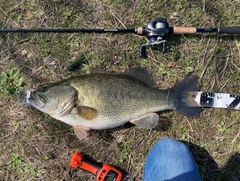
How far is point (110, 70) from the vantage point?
144 inches

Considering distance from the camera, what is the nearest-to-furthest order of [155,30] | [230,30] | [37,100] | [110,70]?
[37,100]
[155,30]
[230,30]
[110,70]

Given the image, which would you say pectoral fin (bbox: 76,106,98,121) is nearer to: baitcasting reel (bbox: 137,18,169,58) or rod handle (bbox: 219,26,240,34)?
baitcasting reel (bbox: 137,18,169,58)

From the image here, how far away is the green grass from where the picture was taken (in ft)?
12.0

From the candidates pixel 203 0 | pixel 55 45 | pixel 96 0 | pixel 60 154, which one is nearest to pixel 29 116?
pixel 60 154

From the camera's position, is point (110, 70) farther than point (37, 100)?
Yes

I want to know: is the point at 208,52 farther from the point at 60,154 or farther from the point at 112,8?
the point at 60,154

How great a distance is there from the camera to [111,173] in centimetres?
355

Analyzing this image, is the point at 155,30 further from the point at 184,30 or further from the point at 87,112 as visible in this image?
the point at 87,112

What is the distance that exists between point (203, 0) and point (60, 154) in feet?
9.48

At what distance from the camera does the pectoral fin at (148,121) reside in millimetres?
3359

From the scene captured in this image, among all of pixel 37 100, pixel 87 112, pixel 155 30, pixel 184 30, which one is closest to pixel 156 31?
pixel 155 30


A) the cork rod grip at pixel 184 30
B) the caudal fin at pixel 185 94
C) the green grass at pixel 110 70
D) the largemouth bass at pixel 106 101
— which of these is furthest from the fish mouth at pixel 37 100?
the cork rod grip at pixel 184 30

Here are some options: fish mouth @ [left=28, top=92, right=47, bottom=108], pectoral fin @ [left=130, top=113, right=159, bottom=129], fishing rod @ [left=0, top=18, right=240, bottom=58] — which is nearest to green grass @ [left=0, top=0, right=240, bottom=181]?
fishing rod @ [left=0, top=18, right=240, bottom=58]

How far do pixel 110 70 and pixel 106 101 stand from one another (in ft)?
2.02
